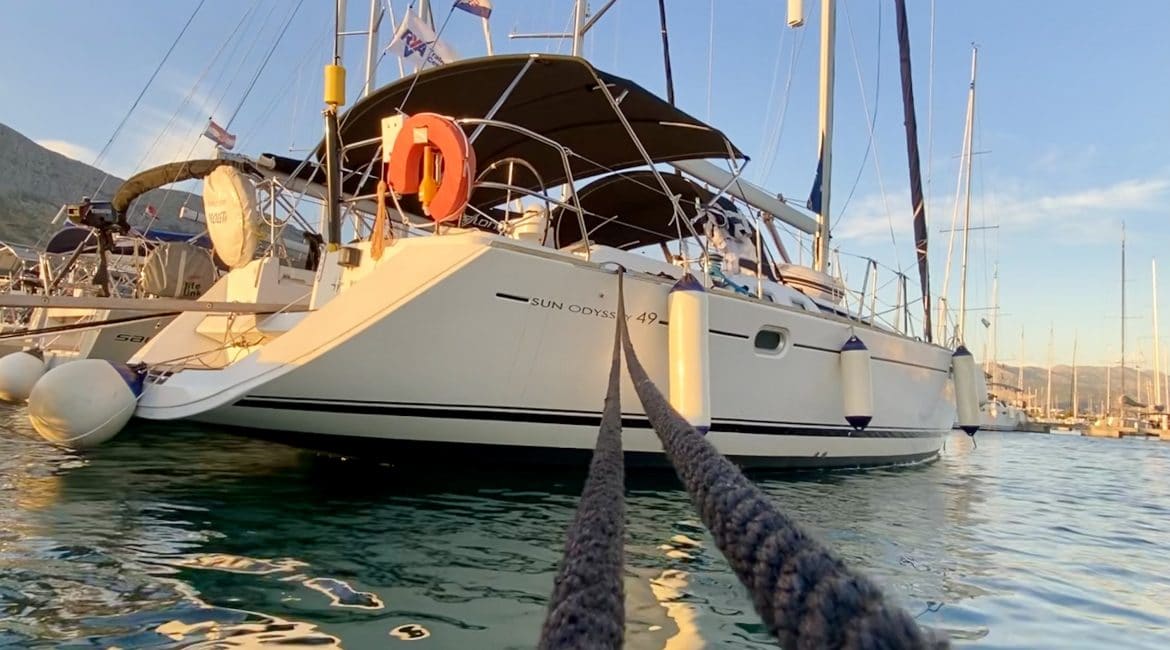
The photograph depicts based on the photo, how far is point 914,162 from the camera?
35.4 feet

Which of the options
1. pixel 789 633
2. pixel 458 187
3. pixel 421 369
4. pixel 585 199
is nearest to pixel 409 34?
pixel 585 199

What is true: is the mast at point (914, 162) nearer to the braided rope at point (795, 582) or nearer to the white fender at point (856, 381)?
the white fender at point (856, 381)

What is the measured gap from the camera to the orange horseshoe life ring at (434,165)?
483 cm

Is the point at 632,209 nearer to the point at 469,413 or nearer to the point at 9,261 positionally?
the point at 469,413

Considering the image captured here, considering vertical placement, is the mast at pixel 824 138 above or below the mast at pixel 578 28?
below

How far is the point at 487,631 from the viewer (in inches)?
92.5

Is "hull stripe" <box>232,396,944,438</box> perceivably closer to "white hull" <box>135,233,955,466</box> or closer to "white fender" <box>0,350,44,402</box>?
"white hull" <box>135,233,955,466</box>

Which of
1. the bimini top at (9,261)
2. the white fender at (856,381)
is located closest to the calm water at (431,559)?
the white fender at (856,381)

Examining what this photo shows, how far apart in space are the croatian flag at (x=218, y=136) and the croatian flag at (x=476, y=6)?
7931 millimetres

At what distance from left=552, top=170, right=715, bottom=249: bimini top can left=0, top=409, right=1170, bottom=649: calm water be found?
4.43 meters

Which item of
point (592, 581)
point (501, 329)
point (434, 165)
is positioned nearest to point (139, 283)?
point (434, 165)

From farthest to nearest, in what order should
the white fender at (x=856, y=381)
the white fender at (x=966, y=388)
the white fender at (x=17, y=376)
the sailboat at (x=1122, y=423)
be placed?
the sailboat at (x=1122, y=423) → the white fender at (x=966, y=388) → the white fender at (x=17, y=376) → the white fender at (x=856, y=381)

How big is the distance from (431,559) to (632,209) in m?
7.52

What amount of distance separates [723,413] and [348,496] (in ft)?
9.74
